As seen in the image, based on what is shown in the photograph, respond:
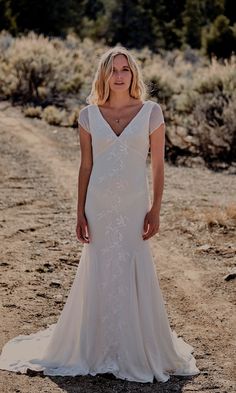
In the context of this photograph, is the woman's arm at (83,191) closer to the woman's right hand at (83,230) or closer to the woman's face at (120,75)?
the woman's right hand at (83,230)

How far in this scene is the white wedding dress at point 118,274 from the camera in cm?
421

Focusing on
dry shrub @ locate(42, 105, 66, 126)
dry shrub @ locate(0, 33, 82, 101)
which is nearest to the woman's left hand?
dry shrub @ locate(42, 105, 66, 126)

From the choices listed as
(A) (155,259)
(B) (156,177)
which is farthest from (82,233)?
(A) (155,259)

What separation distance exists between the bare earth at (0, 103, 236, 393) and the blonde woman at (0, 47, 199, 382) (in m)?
0.16

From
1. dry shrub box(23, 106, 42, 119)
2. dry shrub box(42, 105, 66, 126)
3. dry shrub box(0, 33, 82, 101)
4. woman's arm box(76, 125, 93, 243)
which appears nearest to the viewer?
woman's arm box(76, 125, 93, 243)

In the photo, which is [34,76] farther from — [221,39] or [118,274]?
[118,274]

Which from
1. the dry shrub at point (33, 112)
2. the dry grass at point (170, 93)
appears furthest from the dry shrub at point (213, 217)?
the dry shrub at point (33, 112)

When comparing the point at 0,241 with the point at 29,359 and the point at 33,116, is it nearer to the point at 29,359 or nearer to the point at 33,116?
the point at 29,359

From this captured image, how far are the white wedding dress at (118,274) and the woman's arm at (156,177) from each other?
0.13 feet

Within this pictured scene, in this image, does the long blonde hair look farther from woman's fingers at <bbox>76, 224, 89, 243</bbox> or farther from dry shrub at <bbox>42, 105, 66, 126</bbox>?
dry shrub at <bbox>42, 105, 66, 126</bbox>

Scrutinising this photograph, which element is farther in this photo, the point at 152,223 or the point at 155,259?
the point at 155,259

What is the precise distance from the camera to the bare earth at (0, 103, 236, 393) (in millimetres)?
4417

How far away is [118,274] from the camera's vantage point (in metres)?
4.31

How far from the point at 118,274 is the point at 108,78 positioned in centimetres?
113
